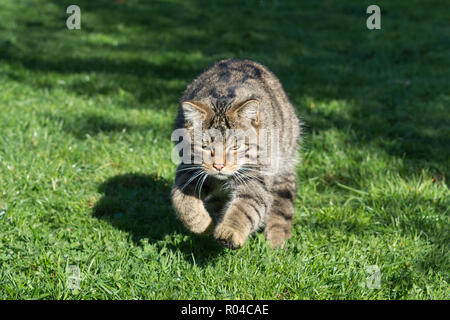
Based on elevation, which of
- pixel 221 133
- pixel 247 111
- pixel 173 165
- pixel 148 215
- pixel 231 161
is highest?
pixel 247 111

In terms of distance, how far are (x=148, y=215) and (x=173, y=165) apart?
898mm

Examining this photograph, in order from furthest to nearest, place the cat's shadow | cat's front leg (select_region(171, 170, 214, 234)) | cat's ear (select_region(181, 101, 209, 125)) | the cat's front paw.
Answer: the cat's shadow < cat's front leg (select_region(171, 170, 214, 234)) < cat's ear (select_region(181, 101, 209, 125)) < the cat's front paw

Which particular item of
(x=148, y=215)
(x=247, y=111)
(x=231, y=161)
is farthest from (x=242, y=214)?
(x=148, y=215)

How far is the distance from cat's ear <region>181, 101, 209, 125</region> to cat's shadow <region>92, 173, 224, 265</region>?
0.97 meters

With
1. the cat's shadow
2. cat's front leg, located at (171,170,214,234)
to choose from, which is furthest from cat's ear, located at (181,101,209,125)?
the cat's shadow

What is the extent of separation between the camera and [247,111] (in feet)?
10.7

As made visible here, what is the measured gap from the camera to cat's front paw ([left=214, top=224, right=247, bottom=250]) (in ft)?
9.73

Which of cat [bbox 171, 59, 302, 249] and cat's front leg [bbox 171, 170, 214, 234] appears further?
cat's front leg [bbox 171, 170, 214, 234]

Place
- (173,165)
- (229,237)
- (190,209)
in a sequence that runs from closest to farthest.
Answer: (229,237) < (190,209) < (173,165)

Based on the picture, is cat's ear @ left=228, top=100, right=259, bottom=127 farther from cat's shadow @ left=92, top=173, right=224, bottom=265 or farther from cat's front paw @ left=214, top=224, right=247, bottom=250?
cat's shadow @ left=92, top=173, right=224, bottom=265

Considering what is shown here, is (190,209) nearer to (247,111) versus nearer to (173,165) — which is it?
(247,111)

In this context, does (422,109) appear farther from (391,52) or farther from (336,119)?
(391,52)

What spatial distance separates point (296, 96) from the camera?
670 cm
